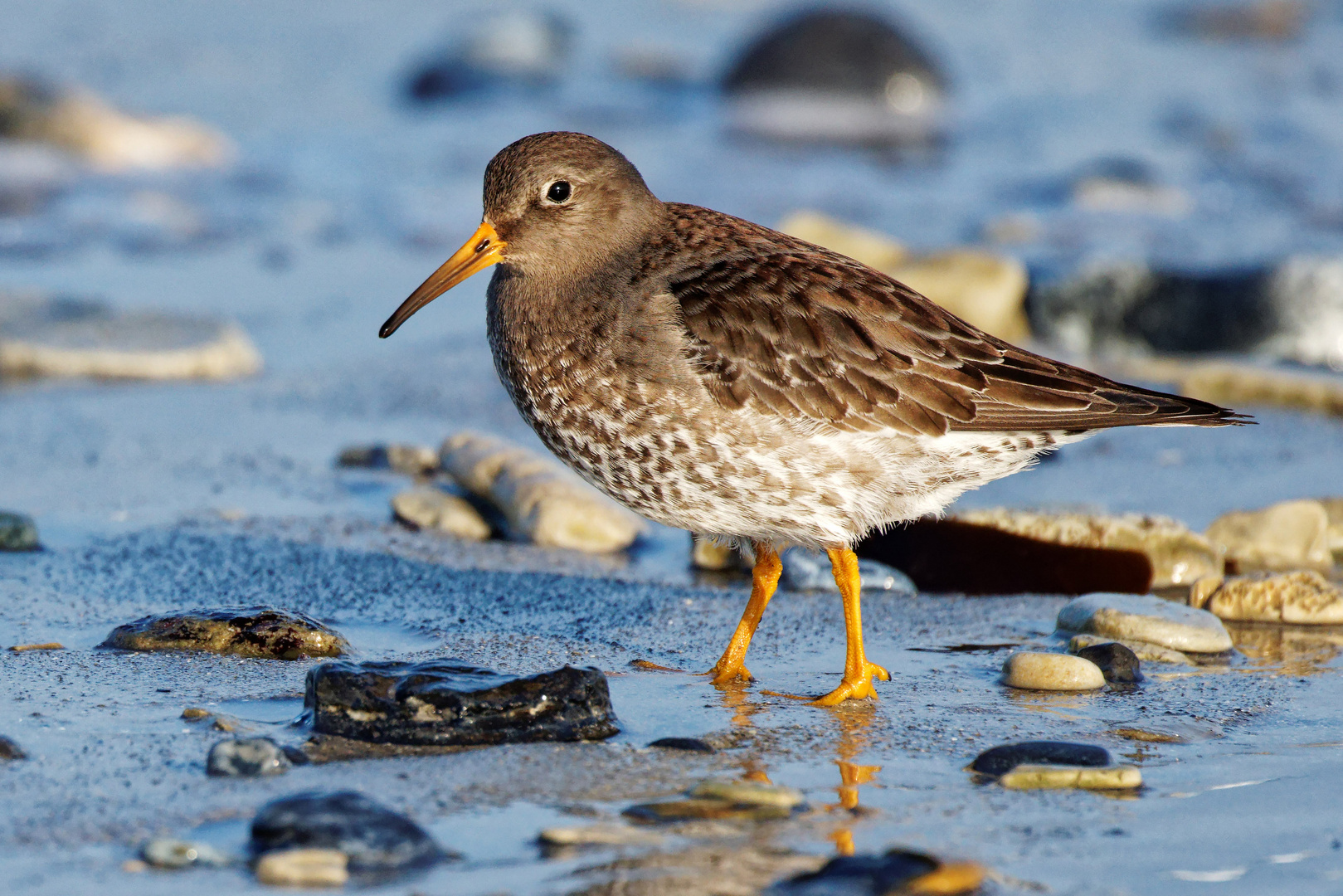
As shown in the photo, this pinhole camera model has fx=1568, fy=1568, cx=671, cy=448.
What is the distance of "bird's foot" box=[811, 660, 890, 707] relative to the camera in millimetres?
5027

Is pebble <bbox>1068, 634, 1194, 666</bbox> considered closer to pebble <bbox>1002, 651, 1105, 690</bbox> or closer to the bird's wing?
pebble <bbox>1002, 651, 1105, 690</bbox>

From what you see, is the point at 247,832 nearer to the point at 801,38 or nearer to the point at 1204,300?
the point at 1204,300

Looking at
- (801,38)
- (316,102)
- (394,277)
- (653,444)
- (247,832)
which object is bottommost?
(247,832)

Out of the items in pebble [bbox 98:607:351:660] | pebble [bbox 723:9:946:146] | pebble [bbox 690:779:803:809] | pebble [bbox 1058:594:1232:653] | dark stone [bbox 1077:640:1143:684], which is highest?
pebble [bbox 723:9:946:146]

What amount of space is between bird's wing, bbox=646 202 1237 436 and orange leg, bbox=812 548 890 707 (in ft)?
1.64

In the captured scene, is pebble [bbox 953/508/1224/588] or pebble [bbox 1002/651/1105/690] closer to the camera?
pebble [bbox 1002/651/1105/690]

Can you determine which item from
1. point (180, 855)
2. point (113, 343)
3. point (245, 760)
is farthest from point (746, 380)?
point (113, 343)

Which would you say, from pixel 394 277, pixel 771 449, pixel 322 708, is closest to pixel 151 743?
pixel 322 708

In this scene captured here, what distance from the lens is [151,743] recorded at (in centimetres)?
438

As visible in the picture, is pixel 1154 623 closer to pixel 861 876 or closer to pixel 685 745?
pixel 685 745

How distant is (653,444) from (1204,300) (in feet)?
21.2

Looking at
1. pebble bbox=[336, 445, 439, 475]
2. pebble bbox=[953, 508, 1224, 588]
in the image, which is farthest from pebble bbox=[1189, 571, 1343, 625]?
pebble bbox=[336, 445, 439, 475]

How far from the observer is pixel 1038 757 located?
437 cm

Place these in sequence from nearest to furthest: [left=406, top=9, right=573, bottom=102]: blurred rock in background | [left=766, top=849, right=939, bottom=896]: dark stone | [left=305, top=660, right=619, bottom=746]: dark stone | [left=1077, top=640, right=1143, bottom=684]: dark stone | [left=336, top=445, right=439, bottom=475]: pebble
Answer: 1. [left=766, top=849, right=939, bottom=896]: dark stone
2. [left=305, top=660, right=619, bottom=746]: dark stone
3. [left=1077, top=640, right=1143, bottom=684]: dark stone
4. [left=336, top=445, right=439, bottom=475]: pebble
5. [left=406, top=9, right=573, bottom=102]: blurred rock in background
